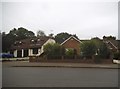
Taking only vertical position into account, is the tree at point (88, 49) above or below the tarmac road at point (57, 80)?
above

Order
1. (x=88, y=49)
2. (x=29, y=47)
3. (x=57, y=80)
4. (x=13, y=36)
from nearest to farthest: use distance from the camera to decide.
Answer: (x=57, y=80), (x=88, y=49), (x=29, y=47), (x=13, y=36)

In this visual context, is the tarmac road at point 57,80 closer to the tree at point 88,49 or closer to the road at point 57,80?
the road at point 57,80

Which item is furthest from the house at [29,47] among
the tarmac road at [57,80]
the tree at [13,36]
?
the tarmac road at [57,80]

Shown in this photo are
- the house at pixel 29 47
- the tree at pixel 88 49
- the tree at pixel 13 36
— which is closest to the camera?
the tree at pixel 88 49

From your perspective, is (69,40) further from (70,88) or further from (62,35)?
(70,88)

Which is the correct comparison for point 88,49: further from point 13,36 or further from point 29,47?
point 13,36

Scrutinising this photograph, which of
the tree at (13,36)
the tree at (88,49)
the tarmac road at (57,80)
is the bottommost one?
the tarmac road at (57,80)

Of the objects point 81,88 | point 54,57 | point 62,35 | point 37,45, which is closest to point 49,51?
point 54,57

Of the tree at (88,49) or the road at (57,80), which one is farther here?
the tree at (88,49)

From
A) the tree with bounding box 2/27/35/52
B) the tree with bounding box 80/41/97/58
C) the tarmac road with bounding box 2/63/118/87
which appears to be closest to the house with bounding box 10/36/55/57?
the tree with bounding box 2/27/35/52

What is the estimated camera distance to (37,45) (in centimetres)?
5106

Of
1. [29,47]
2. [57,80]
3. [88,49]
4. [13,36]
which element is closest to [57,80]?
[57,80]

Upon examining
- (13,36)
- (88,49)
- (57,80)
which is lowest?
(57,80)

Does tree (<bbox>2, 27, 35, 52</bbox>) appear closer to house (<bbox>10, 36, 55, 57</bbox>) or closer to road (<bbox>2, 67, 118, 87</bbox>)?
house (<bbox>10, 36, 55, 57</bbox>)
